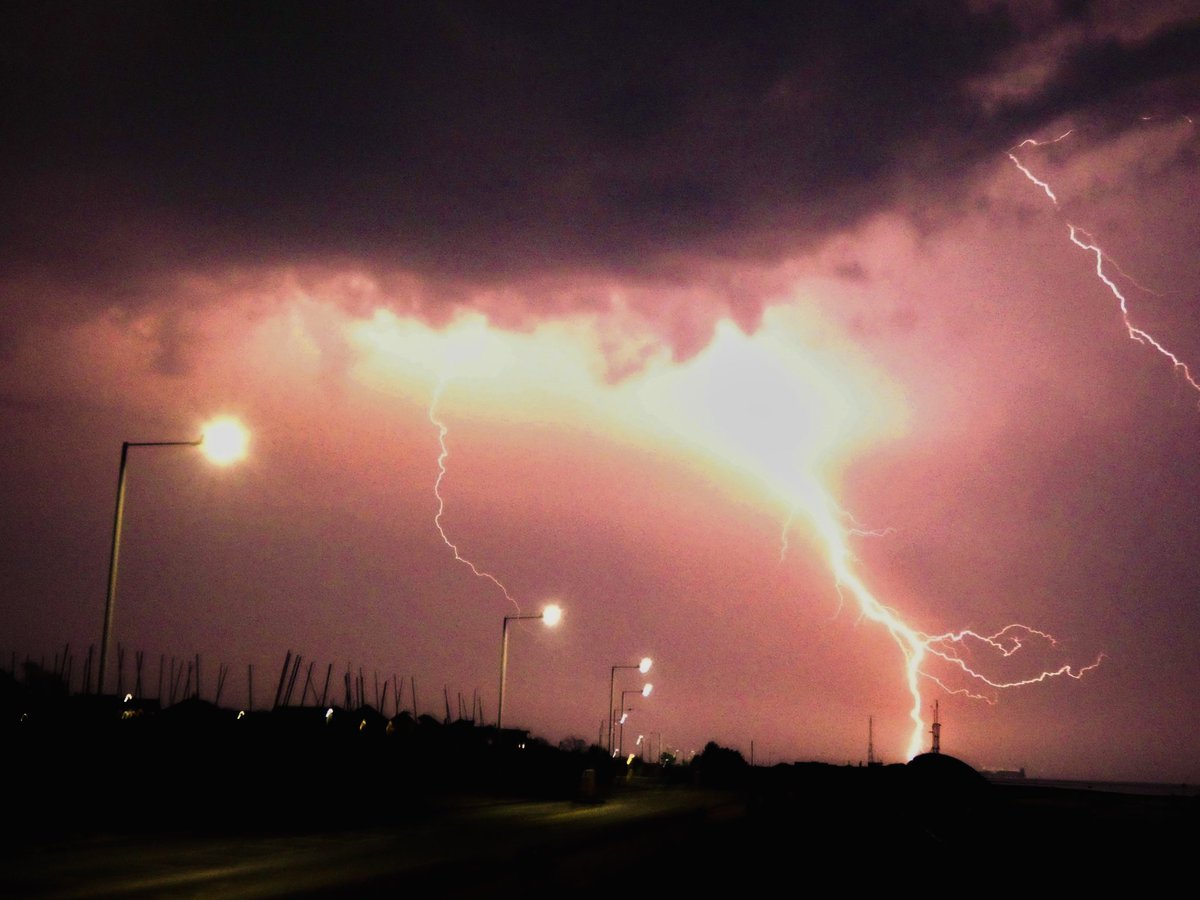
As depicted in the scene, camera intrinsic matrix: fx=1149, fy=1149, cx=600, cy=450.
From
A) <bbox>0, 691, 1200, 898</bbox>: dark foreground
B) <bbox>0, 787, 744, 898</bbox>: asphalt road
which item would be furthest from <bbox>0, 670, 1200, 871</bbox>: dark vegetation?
<bbox>0, 787, 744, 898</bbox>: asphalt road

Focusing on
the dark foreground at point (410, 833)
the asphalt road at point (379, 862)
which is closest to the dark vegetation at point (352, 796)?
the dark foreground at point (410, 833)

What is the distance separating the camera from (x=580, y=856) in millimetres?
18688

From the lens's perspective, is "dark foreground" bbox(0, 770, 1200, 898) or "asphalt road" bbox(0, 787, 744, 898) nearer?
"asphalt road" bbox(0, 787, 744, 898)

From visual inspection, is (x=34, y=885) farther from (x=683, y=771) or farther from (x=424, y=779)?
(x=683, y=771)

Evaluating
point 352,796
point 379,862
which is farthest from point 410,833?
point 352,796

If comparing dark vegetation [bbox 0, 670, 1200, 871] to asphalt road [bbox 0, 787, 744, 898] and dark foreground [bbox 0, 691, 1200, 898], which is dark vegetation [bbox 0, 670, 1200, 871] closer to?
dark foreground [bbox 0, 691, 1200, 898]

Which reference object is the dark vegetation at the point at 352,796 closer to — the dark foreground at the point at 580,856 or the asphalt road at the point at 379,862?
the dark foreground at the point at 580,856

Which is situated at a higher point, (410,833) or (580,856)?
(580,856)

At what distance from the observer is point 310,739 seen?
34.6m

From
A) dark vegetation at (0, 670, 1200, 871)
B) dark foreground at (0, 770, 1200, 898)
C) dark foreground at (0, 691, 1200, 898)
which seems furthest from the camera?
dark vegetation at (0, 670, 1200, 871)

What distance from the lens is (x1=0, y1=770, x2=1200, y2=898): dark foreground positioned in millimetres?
14297

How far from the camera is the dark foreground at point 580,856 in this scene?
14.3m

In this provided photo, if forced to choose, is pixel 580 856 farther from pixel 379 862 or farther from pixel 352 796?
pixel 352 796

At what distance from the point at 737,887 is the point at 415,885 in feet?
13.5
